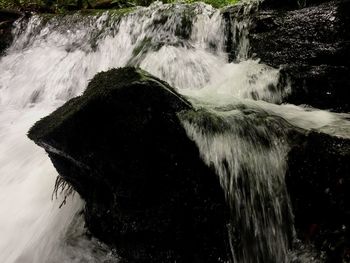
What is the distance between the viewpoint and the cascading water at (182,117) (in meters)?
3.19

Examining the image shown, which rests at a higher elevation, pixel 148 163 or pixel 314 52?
pixel 314 52

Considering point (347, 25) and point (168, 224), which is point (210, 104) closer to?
point (168, 224)

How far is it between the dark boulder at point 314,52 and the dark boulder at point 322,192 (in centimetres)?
144

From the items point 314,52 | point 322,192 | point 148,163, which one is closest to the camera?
point 322,192

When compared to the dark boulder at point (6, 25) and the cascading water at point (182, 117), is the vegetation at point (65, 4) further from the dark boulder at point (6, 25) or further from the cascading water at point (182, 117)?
the cascading water at point (182, 117)

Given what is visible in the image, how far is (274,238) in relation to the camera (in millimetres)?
3154

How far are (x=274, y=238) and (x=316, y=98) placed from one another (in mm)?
1982

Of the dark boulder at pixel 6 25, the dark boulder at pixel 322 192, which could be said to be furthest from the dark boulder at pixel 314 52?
the dark boulder at pixel 6 25

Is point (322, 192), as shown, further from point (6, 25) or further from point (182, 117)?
point (6, 25)

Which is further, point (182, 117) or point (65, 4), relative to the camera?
point (65, 4)

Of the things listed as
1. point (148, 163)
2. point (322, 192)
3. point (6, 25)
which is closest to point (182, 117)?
point (148, 163)

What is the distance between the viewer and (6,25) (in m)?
9.42

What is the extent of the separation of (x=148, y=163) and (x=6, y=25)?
7.96m

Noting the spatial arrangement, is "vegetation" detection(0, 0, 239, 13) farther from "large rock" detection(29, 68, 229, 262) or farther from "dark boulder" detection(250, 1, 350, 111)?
"large rock" detection(29, 68, 229, 262)
